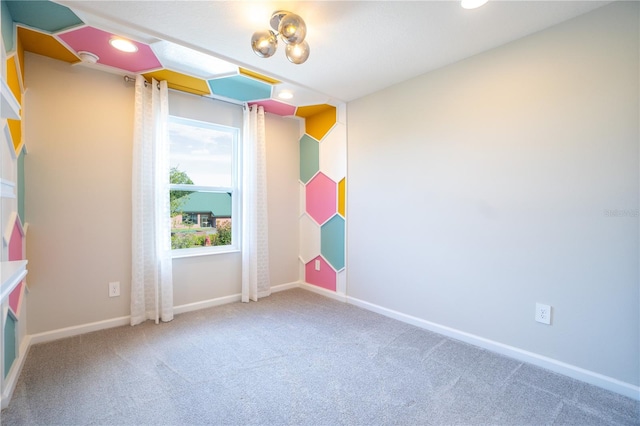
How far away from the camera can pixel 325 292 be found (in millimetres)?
3648

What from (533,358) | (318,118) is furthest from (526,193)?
(318,118)

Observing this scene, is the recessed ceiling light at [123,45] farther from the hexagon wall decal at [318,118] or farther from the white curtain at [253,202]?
the hexagon wall decal at [318,118]

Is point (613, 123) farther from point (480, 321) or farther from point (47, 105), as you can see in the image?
point (47, 105)

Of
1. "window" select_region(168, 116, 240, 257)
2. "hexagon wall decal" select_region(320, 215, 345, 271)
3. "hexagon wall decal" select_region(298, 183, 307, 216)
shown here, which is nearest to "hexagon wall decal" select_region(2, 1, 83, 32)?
"window" select_region(168, 116, 240, 257)

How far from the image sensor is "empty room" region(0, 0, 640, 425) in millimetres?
1727

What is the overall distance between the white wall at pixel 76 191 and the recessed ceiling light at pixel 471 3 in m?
2.62

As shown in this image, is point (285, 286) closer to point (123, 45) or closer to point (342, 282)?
point (342, 282)

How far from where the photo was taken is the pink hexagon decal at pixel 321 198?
3570 millimetres

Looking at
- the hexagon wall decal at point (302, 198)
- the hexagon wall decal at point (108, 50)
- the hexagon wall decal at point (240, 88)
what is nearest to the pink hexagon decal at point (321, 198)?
the hexagon wall decal at point (302, 198)

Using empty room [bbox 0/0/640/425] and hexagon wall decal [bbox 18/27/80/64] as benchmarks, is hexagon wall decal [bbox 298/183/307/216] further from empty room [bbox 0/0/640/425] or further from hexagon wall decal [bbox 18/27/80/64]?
hexagon wall decal [bbox 18/27/80/64]

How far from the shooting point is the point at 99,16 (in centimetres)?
183

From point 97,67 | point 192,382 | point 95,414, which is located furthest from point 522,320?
point 97,67

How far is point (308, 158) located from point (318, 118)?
0.51 m

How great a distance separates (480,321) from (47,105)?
3.79m
